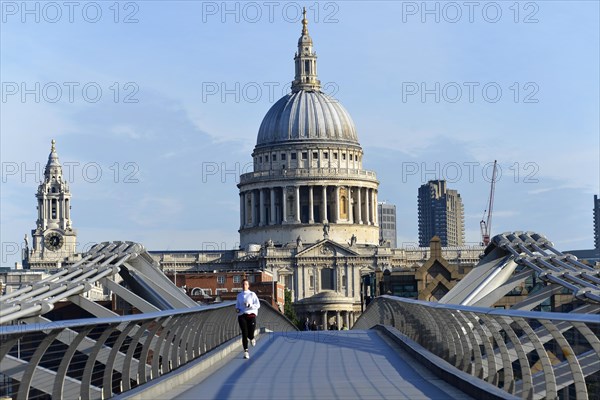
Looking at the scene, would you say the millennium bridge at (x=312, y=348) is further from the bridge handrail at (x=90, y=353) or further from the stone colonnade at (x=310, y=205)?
the stone colonnade at (x=310, y=205)

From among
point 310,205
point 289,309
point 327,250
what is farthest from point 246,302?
point 310,205

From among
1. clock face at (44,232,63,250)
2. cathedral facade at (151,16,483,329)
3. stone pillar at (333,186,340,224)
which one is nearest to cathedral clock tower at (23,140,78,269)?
clock face at (44,232,63,250)

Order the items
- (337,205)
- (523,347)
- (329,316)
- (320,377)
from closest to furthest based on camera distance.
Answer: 1. (523,347)
2. (320,377)
3. (329,316)
4. (337,205)

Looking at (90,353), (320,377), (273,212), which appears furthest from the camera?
(273,212)

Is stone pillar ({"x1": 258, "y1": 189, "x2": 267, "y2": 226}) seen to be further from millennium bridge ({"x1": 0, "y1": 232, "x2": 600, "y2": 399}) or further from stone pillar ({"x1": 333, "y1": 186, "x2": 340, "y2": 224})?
millennium bridge ({"x1": 0, "y1": 232, "x2": 600, "y2": 399})

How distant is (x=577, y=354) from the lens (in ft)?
46.1

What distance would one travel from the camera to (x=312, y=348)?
108ft

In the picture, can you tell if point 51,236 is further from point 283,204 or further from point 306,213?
point 306,213

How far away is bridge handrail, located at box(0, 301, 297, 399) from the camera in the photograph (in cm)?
1314

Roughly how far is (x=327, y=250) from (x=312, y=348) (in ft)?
471

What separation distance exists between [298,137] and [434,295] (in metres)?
103

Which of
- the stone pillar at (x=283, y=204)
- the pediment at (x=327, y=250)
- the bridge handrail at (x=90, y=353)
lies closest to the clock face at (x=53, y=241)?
the stone pillar at (x=283, y=204)

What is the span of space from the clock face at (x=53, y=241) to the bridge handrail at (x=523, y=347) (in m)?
177

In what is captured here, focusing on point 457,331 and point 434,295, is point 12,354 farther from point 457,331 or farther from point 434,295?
point 434,295
